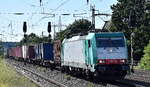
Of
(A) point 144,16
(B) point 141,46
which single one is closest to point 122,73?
(B) point 141,46

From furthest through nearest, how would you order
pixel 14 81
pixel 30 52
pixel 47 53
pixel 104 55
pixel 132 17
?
pixel 132 17
pixel 30 52
pixel 47 53
pixel 14 81
pixel 104 55

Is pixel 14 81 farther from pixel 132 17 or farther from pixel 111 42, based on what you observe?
pixel 132 17

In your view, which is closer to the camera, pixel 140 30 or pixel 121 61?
pixel 121 61

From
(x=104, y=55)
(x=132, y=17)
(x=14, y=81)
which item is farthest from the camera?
(x=132, y=17)

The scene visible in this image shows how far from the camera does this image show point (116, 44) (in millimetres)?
26172

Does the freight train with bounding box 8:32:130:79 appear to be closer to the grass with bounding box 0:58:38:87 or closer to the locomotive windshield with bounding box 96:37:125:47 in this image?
the locomotive windshield with bounding box 96:37:125:47

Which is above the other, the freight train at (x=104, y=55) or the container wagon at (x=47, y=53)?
the freight train at (x=104, y=55)

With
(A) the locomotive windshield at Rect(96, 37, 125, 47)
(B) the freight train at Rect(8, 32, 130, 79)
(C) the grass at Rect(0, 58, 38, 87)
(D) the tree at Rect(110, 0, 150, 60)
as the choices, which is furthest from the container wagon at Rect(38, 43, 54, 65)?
(D) the tree at Rect(110, 0, 150, 60)

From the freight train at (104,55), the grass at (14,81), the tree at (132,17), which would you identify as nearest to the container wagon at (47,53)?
the grass at (14,81)

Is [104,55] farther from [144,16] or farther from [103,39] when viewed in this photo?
[144,16]

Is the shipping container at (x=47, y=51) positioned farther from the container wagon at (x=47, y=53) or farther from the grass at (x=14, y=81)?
the grass at (x=14, y=81)

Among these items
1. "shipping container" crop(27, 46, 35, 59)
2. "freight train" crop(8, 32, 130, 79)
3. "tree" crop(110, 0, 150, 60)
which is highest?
"tree" crop(110, 0, 150, 60)

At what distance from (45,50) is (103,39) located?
25.2 meters

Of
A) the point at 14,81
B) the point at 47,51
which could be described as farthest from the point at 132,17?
the point at 14,81
